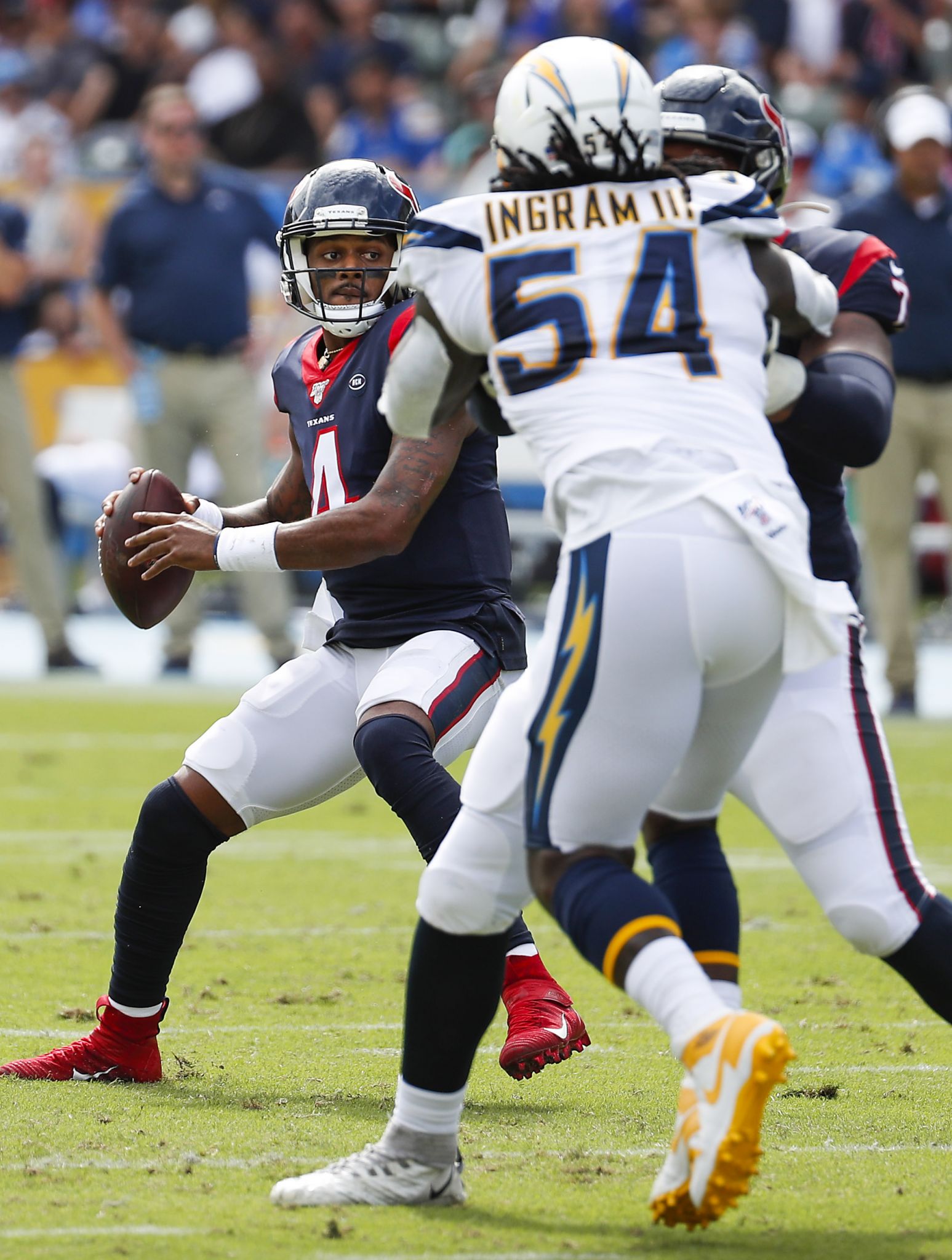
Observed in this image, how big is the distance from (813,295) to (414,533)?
121 centimetres

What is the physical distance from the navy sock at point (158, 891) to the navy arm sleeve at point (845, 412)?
1362 millimetres

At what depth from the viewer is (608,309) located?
280 centimetres

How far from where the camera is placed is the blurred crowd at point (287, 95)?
13.2m

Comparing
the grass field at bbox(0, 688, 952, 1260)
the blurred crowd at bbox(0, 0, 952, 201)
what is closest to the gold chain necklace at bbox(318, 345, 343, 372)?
the grass field at bbox(0, 688, 952, 1260)

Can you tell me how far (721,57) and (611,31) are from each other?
995mm

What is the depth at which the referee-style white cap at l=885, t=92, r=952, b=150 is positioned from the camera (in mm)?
8758

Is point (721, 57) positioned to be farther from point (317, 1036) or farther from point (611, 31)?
point (317, 1036)

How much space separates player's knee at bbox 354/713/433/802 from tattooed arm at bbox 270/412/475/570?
0.30m

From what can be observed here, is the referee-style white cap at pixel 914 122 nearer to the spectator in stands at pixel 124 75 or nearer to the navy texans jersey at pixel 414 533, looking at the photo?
the navy texans jersey at pixel 414 533

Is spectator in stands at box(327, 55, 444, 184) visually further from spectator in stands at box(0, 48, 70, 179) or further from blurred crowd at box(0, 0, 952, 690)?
spectator in stands at box(0, 48, 70, 179)

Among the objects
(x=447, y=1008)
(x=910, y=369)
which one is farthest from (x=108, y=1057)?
(x=910, y=369)

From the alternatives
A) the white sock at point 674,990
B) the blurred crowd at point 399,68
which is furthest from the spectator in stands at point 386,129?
the white sock at point 674,990

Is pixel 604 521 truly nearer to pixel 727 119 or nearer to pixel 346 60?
pixel 727 119

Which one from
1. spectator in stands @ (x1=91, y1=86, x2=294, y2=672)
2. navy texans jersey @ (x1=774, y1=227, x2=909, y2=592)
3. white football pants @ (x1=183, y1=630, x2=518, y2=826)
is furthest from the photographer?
spectator in stands @ (x1=91, y1=86, x2=294, y2=672)
